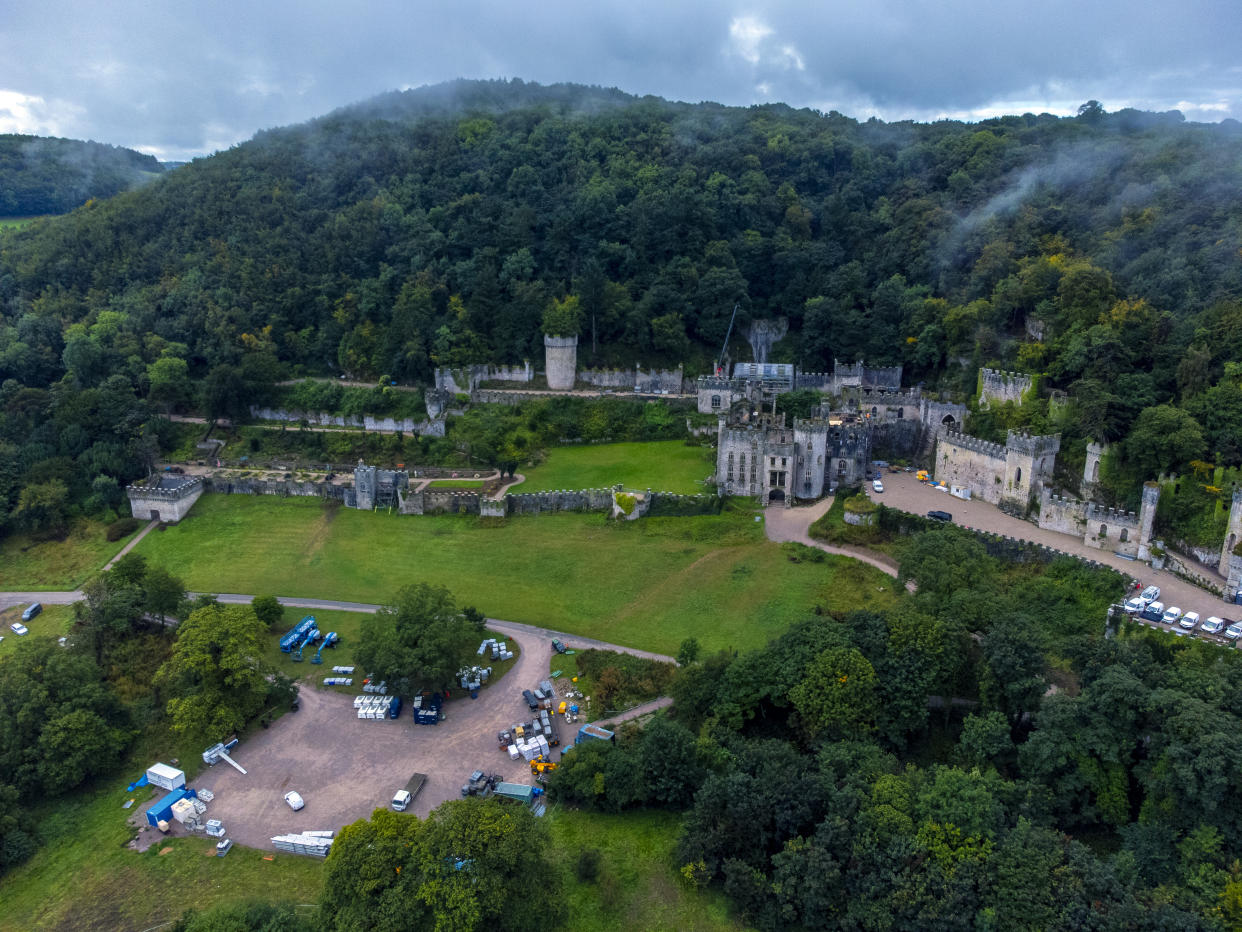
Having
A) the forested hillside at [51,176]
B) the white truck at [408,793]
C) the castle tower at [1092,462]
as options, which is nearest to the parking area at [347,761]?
the white truck at [408,793]

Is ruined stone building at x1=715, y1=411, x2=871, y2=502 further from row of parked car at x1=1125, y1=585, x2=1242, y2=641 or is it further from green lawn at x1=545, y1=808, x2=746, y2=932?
green lawn at x1=545, y1=808, x2=746, y2=932

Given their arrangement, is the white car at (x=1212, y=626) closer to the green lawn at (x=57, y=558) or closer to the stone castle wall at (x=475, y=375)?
the stone castle wall at (x=475, y=375)

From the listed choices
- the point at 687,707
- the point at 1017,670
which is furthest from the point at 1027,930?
the point at 687,707

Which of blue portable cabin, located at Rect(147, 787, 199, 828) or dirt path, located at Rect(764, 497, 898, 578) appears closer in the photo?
blue portable cabin, located at Rect(147, 787, 199, 828)

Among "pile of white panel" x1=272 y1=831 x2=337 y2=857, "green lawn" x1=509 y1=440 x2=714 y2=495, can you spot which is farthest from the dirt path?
"pile of white panel" x1=272 y1=831 x2=337 y2=857

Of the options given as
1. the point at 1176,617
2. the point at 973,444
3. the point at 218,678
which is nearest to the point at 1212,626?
the point at 1176,617

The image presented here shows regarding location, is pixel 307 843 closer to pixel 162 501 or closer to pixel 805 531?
pixel 805 531
